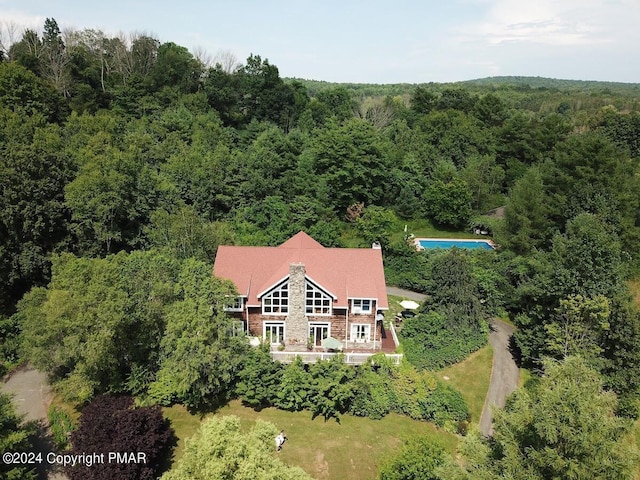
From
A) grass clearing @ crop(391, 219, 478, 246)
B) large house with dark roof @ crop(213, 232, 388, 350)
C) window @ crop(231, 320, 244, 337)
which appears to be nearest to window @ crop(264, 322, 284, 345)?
large house with dark roof @ crop(213, 232, 388, 350)

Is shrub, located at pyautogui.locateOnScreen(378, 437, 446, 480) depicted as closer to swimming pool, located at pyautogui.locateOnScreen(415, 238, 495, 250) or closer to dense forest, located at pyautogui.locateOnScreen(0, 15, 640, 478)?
dense forest, located at pyautogui.locateOnScreen(0, 15, 640, 478)

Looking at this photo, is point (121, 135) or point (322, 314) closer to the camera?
point (322, 314)

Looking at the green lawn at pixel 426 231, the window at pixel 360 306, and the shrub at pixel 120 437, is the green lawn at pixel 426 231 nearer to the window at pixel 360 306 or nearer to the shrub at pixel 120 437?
the window at pixel 360 306

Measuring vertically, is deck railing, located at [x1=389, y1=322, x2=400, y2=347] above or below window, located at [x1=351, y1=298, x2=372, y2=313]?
below

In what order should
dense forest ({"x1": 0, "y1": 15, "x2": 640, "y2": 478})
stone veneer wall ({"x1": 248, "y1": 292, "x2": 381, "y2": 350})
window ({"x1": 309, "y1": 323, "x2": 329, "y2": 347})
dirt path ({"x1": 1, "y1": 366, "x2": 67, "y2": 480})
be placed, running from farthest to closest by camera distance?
window ({"x1": 309, "y1": 323, "x2": 329, "y2": 347}) < stone veneer wall ({"x1": 248, "y1": 292, "x2": 381, "y2": 350}) < dense forest ({"x1": 0, "y1": 15, "x2": 640, "y2": 478}) < dirt path ({"x1": 1, "y1": 366, "x2": 67, "y2": 480})

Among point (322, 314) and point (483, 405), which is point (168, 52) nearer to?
point (322, 314)

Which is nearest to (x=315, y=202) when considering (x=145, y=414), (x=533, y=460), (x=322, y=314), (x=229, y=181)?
(x=229, y=181)

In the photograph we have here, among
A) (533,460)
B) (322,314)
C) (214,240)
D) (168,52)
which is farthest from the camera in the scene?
(168,52)

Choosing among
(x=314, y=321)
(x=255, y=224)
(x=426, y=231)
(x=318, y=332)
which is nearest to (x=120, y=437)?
Result: (x=314, y=321)

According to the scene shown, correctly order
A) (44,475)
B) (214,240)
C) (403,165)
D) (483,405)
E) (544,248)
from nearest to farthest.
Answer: (44,475) < (483,405) < (214,240) < (544,248) < (403,165)
